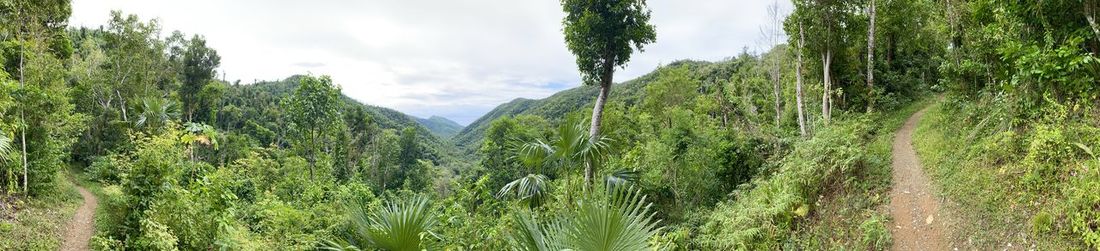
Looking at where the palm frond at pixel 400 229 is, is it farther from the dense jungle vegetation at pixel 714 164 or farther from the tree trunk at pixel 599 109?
the tree trunk at pixel 599 109

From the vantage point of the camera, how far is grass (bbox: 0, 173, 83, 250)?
9158 millimetres

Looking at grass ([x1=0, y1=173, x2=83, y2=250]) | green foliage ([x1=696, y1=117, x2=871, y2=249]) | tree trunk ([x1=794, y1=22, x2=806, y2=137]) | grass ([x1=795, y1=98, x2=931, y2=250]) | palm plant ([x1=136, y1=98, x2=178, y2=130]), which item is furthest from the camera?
palm plant ([x1=136, y1=98, x2=178, y2=130])

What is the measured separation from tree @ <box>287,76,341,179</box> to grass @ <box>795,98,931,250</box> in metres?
18.2

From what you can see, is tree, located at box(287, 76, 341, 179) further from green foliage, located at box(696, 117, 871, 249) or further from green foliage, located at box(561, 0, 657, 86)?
green foliage, located at box(696, 117, 871, 249)

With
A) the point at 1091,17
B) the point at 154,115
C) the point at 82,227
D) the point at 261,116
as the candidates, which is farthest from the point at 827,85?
the point at 261,116

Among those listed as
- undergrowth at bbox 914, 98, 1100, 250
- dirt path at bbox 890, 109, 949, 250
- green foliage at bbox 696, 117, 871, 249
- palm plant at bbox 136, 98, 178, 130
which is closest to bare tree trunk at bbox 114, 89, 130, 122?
palm plant at bbox 136, 98, 178, 130

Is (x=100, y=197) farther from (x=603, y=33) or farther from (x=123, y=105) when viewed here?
(x=603, y=33)

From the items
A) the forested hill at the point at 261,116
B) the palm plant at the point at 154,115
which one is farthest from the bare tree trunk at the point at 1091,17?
the forested hill at the point at 261,116

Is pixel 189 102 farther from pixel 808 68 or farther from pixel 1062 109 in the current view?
pixel 1062 109

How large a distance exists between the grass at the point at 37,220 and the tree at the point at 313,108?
7.16m

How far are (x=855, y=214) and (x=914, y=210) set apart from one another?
75 centimetres

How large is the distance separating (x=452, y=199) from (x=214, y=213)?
11.0ft

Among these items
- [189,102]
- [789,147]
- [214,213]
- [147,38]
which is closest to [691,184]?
[789,147]

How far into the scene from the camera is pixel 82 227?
12.7 meters
